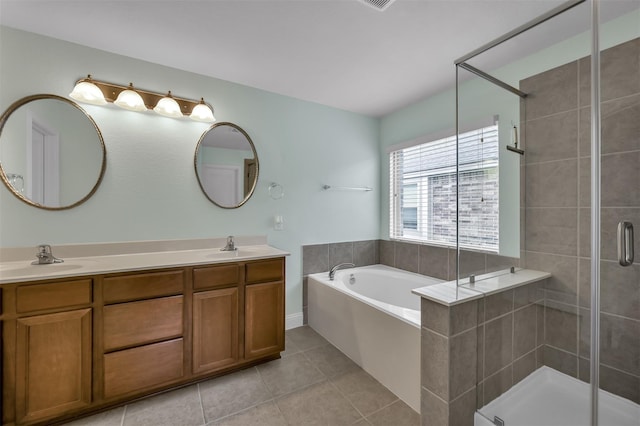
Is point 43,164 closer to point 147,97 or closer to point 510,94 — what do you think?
point 147,97

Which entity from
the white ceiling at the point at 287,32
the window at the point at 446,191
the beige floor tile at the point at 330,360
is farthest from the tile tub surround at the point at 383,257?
the white ceiling at the point at 287,32

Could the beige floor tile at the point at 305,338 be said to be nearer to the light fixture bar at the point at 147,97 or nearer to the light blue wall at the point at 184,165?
the light blue wall at the point at 184,165

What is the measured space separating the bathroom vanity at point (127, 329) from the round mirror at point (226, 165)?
62 centimetres

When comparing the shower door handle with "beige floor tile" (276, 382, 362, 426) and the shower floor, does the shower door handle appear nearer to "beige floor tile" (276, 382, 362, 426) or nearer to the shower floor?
the shower floor

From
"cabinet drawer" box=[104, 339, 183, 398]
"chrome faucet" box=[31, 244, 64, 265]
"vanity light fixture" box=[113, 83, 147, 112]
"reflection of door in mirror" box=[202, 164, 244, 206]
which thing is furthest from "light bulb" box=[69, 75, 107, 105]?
"cabinet drawer" box=[104, 339, 183, 398]

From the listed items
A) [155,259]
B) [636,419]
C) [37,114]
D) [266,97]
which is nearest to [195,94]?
[266,97]

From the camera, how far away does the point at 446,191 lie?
106 inches

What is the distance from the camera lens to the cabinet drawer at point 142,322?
1.63m

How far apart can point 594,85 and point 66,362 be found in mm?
3248

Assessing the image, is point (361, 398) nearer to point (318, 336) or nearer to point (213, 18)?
point (318, 336)

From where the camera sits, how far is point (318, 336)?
265 centimetres

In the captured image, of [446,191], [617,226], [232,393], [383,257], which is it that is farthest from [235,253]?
[617,226]

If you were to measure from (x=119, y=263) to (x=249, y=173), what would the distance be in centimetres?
128

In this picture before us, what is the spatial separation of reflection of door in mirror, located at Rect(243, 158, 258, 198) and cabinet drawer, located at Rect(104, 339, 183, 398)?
1.38 m
